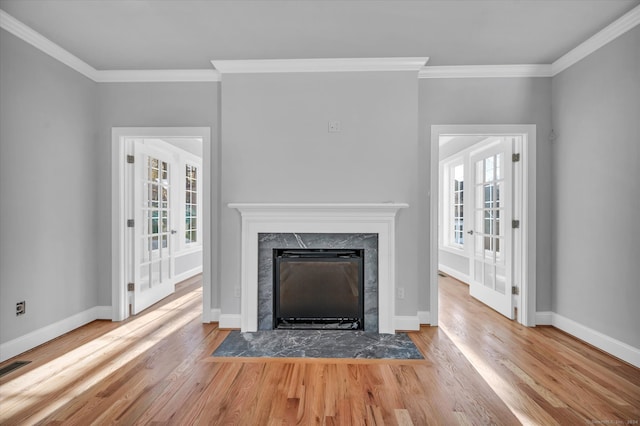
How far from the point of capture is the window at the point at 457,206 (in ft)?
18.1

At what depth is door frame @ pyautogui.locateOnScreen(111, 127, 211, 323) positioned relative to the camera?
322 cm

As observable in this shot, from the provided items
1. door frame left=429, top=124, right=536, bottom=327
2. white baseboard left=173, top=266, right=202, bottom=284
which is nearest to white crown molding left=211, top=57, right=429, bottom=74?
door frame left=429, top=124, right=536, bottom=327

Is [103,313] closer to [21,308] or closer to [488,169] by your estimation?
[21,308]

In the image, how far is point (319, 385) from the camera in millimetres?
2072

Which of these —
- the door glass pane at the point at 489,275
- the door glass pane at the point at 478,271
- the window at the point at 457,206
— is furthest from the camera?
the window at the point at 457,206

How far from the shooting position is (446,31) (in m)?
2.52

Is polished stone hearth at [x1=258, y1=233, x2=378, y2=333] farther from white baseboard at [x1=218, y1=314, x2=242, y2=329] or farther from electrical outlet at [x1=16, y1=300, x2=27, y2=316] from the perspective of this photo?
electrical outlet at [x1=16, y1=300, x2=27, y2=316]

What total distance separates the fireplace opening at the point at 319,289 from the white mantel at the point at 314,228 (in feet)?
0.69

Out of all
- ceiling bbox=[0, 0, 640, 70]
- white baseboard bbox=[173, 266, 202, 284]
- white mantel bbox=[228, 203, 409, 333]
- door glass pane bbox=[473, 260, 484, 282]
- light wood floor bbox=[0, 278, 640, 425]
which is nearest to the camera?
light wood floor bbox=[0, 278, 640, 425]

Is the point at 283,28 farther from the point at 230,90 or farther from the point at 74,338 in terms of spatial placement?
the point at 74,338

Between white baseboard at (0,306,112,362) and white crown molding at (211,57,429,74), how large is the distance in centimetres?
276

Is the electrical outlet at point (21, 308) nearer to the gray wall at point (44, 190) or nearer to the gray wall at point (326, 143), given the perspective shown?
the gray wall at point (44, 190)

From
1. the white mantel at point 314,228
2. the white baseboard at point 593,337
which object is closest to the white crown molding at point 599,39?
the white mantel at point 314,228

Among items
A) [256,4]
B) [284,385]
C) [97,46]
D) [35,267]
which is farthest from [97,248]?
[256,4]
